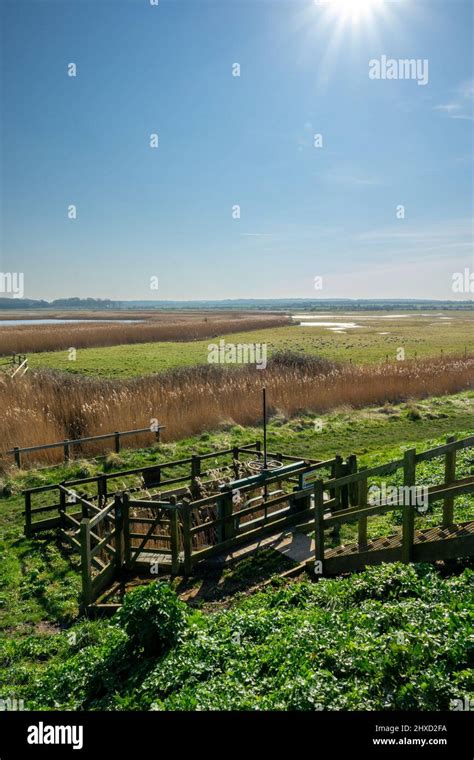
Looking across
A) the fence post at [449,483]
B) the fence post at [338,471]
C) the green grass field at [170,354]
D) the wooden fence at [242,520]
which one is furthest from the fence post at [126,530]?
the green grass field at [170,354]

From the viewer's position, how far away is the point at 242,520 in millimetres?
12164

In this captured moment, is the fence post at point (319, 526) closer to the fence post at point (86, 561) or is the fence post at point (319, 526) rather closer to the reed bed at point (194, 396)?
the fence post at point (86, 561)

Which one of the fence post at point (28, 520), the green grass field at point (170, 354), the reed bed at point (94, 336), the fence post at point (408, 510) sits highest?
the reed bed at point (94, 336)

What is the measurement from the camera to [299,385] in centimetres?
2548

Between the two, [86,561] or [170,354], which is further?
[170,354]

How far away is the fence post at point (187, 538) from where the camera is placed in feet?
28.8

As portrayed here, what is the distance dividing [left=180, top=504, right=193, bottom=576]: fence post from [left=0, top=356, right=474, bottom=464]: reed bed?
363 inches

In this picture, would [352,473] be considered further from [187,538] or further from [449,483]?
[187,538]

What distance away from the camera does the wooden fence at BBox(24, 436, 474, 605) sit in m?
7.16

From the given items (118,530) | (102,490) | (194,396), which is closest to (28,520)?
(102,490)

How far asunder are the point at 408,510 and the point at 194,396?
52.0ft

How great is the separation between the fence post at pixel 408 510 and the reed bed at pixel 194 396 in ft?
41.8

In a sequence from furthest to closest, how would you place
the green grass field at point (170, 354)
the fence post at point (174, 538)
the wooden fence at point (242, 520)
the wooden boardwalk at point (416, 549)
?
the green grass field at point (170, 354) < the fence post at point (174, 538) < the wooden fence at point (242, 520) < the wooden boardwalk at point (416, 549)
